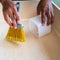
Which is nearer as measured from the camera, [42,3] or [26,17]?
[42,3]

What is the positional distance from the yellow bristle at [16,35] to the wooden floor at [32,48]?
17 mm

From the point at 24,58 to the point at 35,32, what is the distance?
140 mm

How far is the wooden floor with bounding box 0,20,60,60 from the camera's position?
558 mm

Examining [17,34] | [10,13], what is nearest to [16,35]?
[17,34]

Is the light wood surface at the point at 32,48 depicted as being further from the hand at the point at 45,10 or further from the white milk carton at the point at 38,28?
the hand at the point at 45,10

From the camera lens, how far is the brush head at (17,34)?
613 mm

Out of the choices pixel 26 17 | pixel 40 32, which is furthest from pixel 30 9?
pixel 40 32

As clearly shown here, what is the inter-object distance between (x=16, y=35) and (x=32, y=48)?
0.08 meters

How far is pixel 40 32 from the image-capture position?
639mm

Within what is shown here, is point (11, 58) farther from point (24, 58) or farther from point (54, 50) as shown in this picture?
point (54, 50)

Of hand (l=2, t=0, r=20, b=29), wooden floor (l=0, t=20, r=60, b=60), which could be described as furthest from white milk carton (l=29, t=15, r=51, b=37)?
hand (l=2, t=0, r=20, b=29)

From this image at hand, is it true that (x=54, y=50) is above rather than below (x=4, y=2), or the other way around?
below

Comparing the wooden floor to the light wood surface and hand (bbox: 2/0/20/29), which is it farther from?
hand (bbox: 2/0/20/29)

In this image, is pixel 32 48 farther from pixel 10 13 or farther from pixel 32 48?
pixel 10 13
